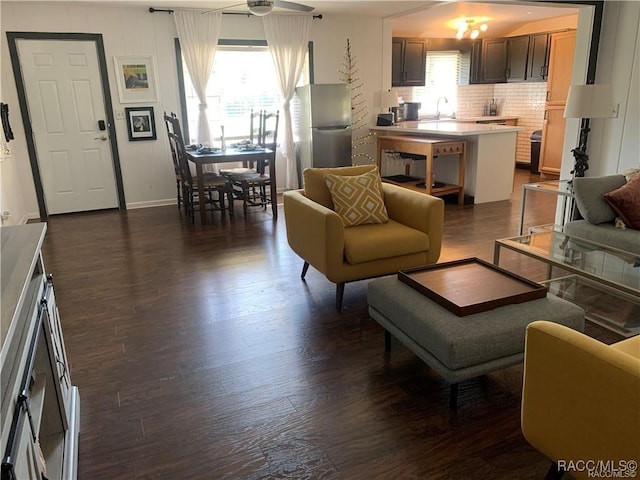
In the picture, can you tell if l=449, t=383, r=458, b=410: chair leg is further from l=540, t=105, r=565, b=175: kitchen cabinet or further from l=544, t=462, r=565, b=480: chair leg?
l=540, t=105, r=565, b=175: kitchen cabinet

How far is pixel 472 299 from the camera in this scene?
2.20 metres

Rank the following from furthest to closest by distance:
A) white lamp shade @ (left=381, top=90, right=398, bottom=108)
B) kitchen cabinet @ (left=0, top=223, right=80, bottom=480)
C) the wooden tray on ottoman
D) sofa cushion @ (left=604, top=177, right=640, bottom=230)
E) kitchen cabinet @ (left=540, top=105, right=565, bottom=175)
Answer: kitchen cabinet @ (left=540, top=105, right=565, bottom=175) < white lamp shade @ (left=381, top=90, right=398, bottom=108) < sofa cushion @ (left=604, top=177, right=640, bottom=230) < the wooden tray on ottoman < kitchen cabinet @ (left=0, top=223, right=80, bottom=480)

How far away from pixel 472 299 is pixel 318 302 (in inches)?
50.3

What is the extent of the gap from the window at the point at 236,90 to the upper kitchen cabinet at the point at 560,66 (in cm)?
400

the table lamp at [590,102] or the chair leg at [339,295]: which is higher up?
the table lamp at [590,102]

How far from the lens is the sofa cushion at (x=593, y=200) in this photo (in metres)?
3.47

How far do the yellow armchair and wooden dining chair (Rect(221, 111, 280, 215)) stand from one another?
173 inches

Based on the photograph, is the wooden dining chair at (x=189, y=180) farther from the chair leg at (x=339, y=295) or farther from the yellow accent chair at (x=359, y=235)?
the chair leg at (x=339, y=295)

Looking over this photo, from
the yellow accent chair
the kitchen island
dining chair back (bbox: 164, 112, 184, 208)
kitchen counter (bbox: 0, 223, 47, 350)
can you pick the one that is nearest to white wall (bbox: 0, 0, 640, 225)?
dining chair back (bbox: 164, 112, 184, 208)

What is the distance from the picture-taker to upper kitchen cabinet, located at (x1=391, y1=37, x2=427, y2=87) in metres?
8.31

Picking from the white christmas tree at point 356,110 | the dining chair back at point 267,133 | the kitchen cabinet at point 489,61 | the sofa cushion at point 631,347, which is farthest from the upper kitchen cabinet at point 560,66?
the sofa cushion at point 631,347

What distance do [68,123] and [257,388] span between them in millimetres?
4875

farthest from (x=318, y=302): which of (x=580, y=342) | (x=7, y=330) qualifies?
(x=7, y=330)

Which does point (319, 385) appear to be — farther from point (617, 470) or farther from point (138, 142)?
point (138, 142)
